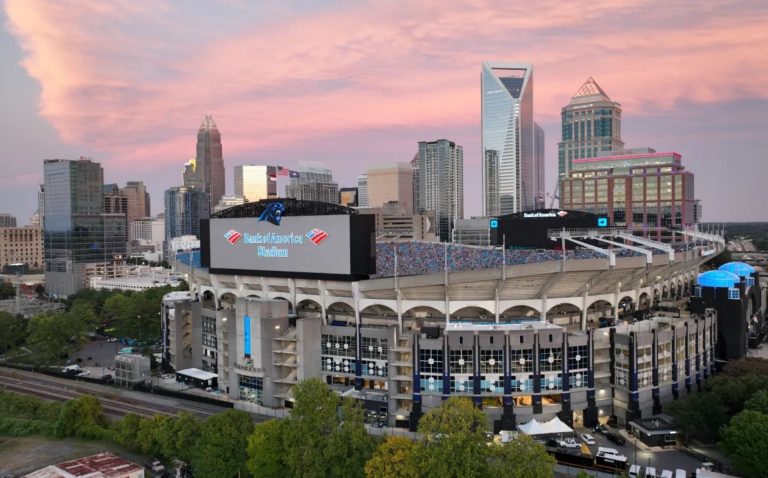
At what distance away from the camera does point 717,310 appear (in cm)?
8431

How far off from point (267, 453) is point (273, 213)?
136ft

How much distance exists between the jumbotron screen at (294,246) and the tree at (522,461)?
36932mm

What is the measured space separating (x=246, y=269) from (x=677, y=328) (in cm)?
6213

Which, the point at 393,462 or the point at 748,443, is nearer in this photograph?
the point at 393,462

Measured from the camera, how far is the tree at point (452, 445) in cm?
4444

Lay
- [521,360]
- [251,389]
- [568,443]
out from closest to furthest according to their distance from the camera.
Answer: [568,443] < [521,360] < [251,389]

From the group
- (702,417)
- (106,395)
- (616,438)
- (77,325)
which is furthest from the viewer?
(77,325)

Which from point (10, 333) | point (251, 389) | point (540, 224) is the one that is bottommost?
point (251, 389)

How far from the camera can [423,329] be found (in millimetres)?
72625

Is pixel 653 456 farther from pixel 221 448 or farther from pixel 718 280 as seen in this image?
pixel 221 448

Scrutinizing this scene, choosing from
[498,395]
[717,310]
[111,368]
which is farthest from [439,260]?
[111,368]

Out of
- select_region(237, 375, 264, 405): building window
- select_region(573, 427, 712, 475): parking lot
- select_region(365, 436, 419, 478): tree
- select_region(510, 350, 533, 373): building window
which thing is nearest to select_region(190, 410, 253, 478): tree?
select_region(365, 436, 419, 478): tree

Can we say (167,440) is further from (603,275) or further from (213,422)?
(603,275)

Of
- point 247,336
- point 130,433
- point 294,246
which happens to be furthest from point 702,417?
point 130,433
